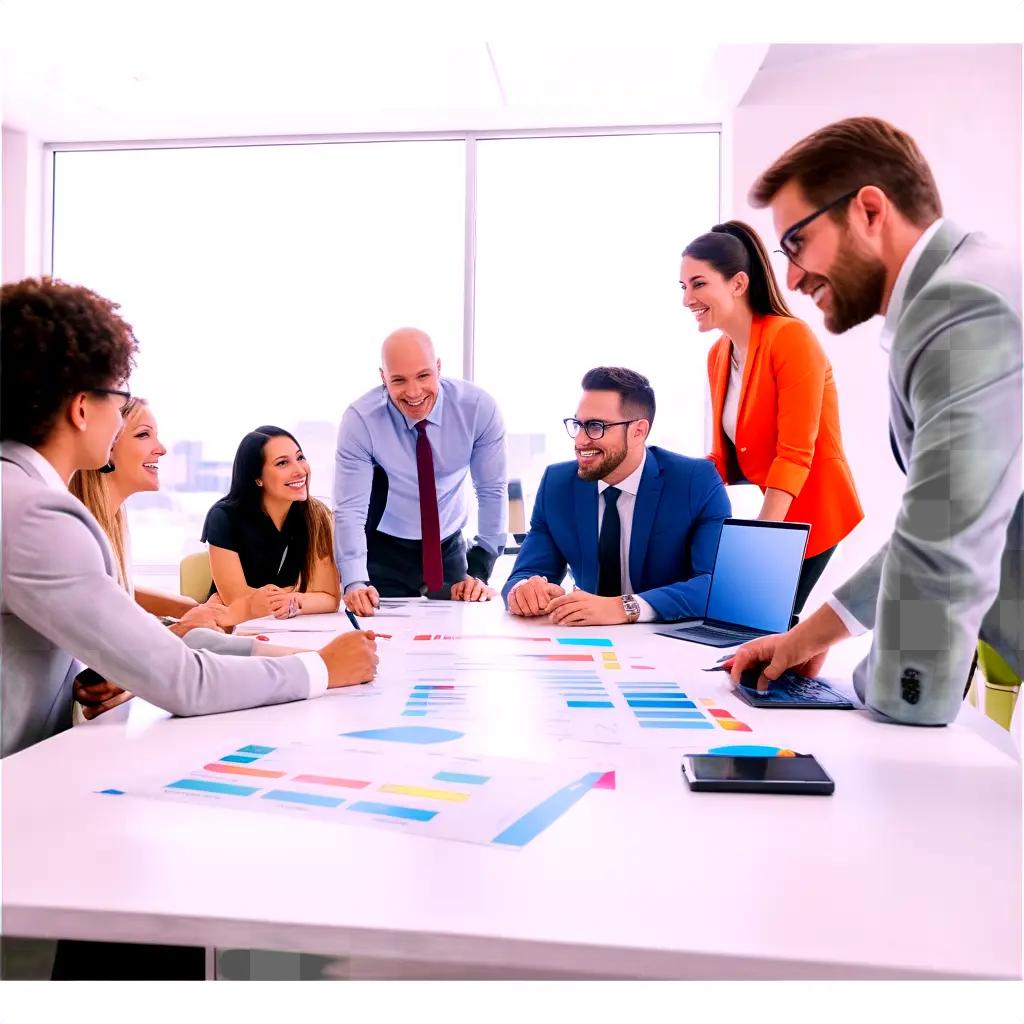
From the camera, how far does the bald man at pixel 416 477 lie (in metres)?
3.01

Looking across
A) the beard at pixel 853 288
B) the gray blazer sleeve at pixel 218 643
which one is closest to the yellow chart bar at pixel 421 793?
the gray blazer sleeve at pixel 218 643

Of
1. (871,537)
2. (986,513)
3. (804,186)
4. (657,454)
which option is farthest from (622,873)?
(871,537)

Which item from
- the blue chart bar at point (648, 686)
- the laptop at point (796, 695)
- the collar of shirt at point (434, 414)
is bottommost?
the blue chart bar at point (648, 686)

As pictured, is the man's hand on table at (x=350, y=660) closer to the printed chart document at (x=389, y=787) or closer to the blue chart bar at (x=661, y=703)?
the printed chart document at (x=389, y=787)

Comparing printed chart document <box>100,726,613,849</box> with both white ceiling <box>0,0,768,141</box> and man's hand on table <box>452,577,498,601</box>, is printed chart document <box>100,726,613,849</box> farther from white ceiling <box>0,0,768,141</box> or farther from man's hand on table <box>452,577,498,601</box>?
white ceiling <box>0,0,768,141</box>

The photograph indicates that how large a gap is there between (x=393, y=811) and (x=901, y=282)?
38.1 inches

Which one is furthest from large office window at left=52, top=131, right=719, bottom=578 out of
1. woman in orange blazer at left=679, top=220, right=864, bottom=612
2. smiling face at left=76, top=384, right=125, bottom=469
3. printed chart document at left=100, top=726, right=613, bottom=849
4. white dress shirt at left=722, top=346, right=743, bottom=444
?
printed chart document at left=100, top=726, right=613, bottom=849

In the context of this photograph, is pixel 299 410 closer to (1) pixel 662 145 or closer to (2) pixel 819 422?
(1) pixel 662 145

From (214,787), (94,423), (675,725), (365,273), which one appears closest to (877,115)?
(365,273)

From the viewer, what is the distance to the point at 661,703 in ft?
4.63

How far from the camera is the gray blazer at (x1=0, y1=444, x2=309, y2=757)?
1.23m

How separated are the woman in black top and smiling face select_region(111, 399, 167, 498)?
68 centimetres

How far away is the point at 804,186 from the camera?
54.6 inches

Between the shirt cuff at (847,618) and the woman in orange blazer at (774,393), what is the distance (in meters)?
1.25
